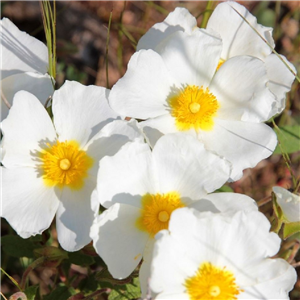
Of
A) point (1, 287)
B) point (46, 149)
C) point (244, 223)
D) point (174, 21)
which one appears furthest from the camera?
point (1, 287)

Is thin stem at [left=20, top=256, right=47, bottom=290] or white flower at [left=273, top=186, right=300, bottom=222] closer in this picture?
white flower at [left=273, top=186, right=300, bottom=222]

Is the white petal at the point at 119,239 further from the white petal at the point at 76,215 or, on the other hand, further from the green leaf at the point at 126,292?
the green leaf at the point at 126,292

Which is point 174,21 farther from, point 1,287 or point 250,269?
point 1,287

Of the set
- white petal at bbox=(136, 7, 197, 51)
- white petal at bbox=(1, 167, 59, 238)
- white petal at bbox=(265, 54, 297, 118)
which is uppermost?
white petal at bbox=(136, 7, 197, 51)

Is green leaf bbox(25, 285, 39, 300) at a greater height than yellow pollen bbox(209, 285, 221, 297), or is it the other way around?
yellow pollen bbox(209, 285, 221, 297)

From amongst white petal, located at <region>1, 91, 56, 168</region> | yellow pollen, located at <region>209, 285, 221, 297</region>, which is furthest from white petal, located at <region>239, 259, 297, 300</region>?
white petal, located at <region>1, 91, 56, 168</region>

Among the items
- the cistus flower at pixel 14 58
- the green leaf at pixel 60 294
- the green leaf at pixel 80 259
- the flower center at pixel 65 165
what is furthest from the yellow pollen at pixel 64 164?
the green leaf at pixel 60 294

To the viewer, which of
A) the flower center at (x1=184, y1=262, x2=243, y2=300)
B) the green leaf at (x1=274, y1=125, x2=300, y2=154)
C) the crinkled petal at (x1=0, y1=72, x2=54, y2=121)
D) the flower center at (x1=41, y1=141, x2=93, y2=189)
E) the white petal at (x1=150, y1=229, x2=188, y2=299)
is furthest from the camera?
the green leaf at (x1=274, y1=125, x2=300, y2=154)

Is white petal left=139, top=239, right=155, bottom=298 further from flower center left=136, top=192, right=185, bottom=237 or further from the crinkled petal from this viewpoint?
the crinkled petal

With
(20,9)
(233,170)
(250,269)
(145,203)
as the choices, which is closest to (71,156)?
(145,203)
